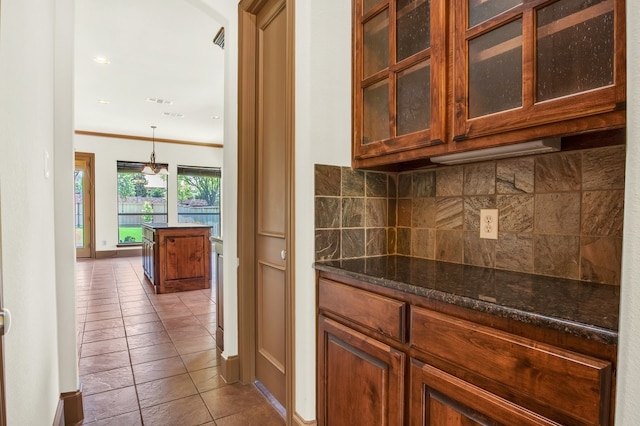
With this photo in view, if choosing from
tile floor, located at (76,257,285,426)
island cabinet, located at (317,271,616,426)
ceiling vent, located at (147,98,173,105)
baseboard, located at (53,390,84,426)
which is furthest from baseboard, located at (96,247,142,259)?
island cabinet, located at (317,271,616,426)

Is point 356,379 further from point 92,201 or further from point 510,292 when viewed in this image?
point 92,201

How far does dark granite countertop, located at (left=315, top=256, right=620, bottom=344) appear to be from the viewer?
30.0 inches

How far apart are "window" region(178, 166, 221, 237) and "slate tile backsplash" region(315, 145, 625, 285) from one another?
24.9ft

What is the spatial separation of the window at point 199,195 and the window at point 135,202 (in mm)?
462

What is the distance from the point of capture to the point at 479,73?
3.85 ft

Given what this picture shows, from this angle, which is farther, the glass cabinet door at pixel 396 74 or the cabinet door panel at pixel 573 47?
the glass cabinet door at pixel 396 74

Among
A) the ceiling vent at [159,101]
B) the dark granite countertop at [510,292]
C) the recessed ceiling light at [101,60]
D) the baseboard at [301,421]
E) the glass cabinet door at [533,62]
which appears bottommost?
the baseboard at [301,421]

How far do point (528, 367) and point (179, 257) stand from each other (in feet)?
15.7

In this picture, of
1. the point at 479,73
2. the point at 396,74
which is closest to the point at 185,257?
the point at 396,74

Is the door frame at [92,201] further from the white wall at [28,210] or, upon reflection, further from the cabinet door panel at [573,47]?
the cabinet door panel at [573,47]

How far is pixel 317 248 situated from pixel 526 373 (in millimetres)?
956

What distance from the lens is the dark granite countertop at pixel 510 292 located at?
76 cm

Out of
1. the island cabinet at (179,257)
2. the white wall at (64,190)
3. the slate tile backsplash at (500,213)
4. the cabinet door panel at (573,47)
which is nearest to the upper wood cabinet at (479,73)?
the cabinet door panel at (573,47)

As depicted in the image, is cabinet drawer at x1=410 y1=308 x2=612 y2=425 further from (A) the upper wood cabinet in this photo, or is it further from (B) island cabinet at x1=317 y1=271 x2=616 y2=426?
(A) the upper wood cabinet
